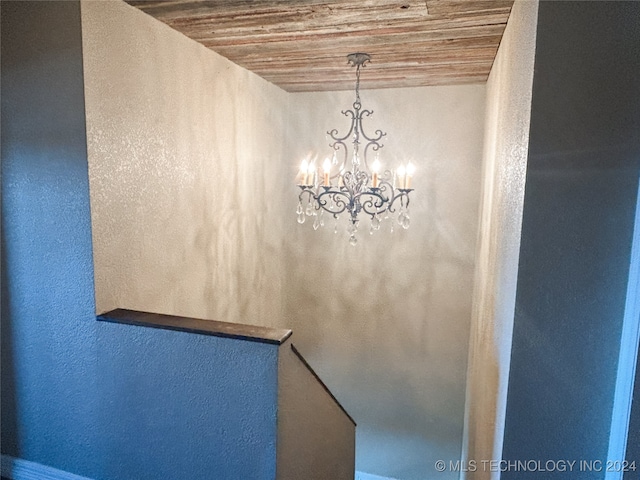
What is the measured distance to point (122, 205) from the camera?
80.0 inches

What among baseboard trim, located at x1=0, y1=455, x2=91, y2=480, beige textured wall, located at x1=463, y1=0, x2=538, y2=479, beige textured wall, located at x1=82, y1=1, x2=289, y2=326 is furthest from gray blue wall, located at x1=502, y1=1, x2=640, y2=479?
baseboard trim, located at x1=0, y1=455, x2=91, y2=480

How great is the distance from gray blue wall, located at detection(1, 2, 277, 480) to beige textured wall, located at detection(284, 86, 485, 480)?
234cm

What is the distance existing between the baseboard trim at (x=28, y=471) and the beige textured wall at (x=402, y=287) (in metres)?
2.45

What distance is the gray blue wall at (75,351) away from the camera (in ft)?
5.70

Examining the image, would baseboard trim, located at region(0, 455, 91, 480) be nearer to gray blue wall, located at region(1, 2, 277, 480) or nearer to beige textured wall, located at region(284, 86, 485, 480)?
gray blue wall, located at region(1, 2, 277, 480)

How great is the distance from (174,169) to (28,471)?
1737mm

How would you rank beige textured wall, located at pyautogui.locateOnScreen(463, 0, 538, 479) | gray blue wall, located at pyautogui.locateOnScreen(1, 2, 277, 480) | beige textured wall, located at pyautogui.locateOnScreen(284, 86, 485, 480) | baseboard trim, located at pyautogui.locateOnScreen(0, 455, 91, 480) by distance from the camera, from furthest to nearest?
1. beige textured wall, located at pyautogui.locateOnScreen(284, 86, 485, 480)
2. baseboard trim, located at pyautogui.locateOnScreen(0, 455, 91, 480)
3. gray blue wall, located at pyautogui.locateOnScreen(1, 2, 277, 480)
4. beige textured wall, located at pyautogui.locateOnScreen(463, 0, 538, 479)

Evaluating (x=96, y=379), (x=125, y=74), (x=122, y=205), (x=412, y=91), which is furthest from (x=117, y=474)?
(x=412, y=91)

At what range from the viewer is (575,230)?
1.30 meters

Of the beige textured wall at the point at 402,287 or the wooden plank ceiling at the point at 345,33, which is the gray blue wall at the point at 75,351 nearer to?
the wooden plank ceiling at the point at 345,33

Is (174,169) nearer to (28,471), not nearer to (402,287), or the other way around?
(28,471)

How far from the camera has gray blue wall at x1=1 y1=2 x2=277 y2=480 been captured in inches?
68.4

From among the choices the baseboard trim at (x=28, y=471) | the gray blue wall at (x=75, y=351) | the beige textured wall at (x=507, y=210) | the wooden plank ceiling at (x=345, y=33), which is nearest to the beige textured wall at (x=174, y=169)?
the gray blue wall at (x=75, y=351)

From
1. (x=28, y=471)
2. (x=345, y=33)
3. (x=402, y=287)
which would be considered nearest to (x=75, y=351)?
(x=28, y=471)
